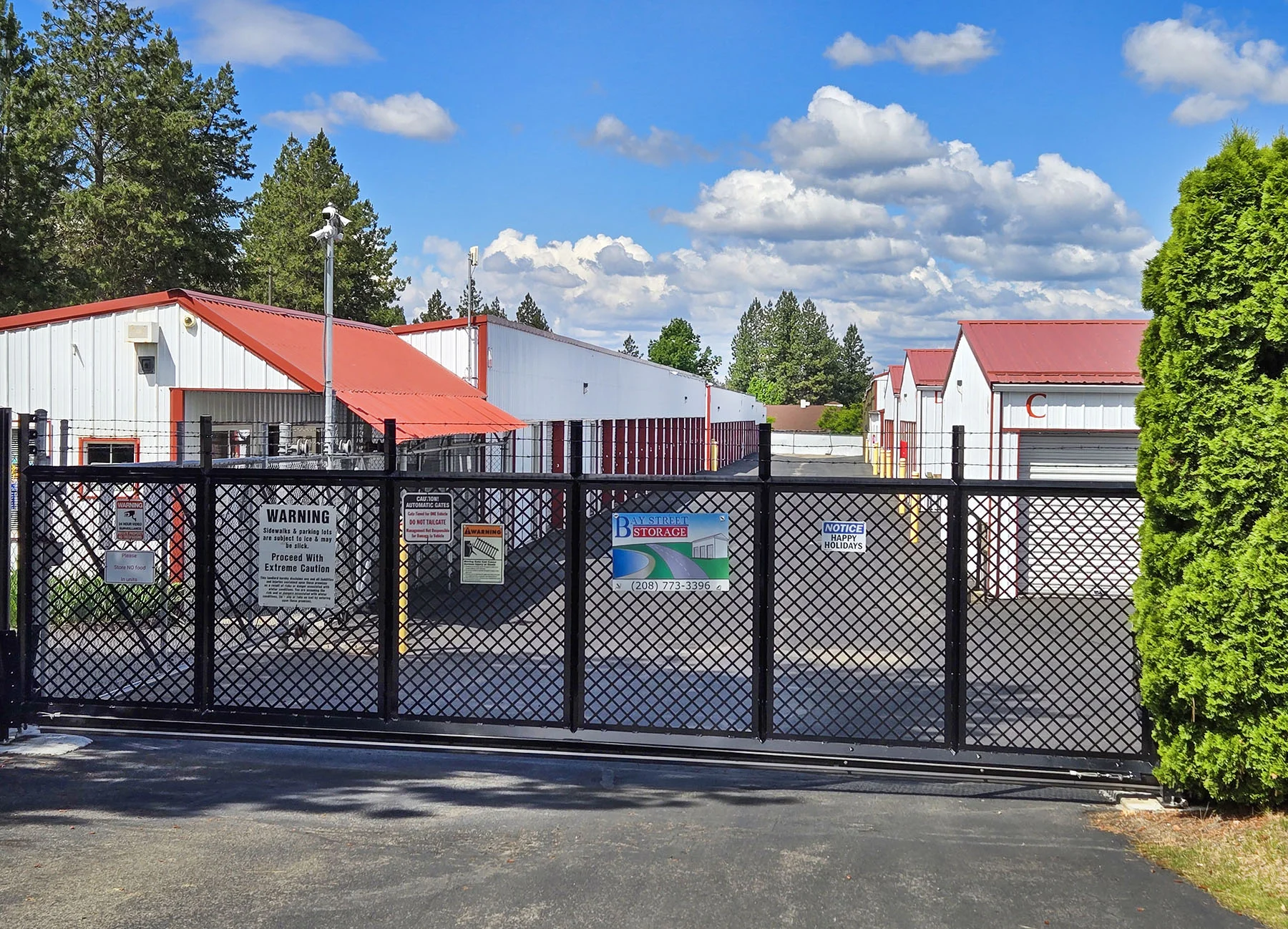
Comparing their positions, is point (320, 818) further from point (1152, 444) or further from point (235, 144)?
point (235, 144)

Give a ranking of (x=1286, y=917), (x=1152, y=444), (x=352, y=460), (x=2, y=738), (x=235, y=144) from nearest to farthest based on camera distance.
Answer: (x=1286, y=917)
(x=1152, y=444)
(x=2, y=738)
(x=352, y=460)
(x=235, y=144)

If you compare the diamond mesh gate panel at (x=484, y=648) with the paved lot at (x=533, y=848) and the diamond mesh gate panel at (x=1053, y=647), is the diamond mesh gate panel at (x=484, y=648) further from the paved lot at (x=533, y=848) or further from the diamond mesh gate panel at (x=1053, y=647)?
the diamond mesh gate panel at (x=1053, y=647)

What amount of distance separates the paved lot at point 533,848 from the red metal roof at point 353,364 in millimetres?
6778

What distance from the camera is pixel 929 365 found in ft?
107

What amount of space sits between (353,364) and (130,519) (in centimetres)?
1019

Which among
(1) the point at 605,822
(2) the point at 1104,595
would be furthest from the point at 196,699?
(2) the point at 1104,595

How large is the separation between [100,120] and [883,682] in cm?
3882

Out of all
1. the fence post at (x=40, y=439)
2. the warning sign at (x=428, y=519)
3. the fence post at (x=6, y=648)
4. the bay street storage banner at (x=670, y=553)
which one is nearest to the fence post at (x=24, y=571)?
the fence post at (x=6, y=648)

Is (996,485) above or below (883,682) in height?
above

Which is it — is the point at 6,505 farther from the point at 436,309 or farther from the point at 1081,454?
the point at 436,309

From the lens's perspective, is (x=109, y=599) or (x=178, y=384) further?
(x=178, y=384)

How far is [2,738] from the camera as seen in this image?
26.0 feet

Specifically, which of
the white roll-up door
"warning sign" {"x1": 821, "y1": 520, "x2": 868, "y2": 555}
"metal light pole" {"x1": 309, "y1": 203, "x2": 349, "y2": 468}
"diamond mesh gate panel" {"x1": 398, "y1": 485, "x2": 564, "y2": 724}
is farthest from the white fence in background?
"warning sign" {"x1": 821, "y1": 520, "x2": 868, "y2": 555}

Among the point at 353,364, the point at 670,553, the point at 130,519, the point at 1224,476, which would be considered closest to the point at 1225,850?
the point at 1224,476
